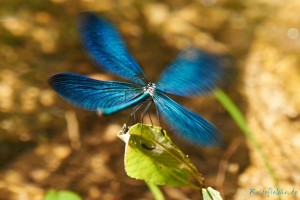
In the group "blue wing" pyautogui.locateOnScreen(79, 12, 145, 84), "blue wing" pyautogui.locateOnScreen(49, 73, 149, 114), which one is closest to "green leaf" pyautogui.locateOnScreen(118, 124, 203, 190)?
"blue wing" pyautogui.locateOnScreen(49, 73, 149, 114)

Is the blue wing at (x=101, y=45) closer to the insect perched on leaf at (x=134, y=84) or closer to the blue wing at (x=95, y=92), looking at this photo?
the insect perched on leaf at (x=134, y=84)

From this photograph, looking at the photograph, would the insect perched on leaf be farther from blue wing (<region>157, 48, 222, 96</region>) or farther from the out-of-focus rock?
the out-of-focus rock

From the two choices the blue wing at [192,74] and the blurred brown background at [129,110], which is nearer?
the blue wing at [192,74]

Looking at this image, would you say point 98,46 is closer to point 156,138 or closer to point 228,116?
point 156,138

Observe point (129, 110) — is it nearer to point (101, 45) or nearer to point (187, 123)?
point (101, 45)

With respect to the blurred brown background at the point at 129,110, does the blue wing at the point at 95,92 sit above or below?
below

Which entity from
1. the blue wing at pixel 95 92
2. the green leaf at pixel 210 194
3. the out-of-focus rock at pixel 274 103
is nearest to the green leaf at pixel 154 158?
the green leaf at pixel 210 194

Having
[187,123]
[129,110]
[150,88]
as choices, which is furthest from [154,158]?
[129,110]
